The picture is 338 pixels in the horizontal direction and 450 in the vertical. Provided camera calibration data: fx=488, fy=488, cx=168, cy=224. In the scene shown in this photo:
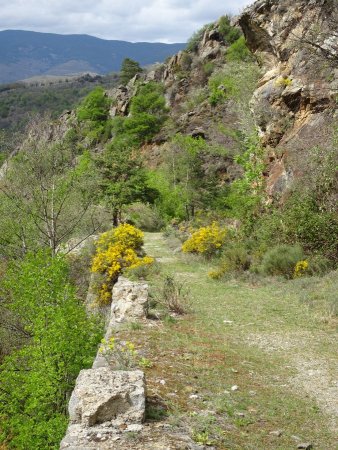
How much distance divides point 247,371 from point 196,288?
6046 millimetres

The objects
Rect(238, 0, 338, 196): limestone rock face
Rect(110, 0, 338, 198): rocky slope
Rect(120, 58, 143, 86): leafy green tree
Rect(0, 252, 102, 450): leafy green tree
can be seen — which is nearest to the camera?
Rect(0, 252, 102, 450): leafy green tree

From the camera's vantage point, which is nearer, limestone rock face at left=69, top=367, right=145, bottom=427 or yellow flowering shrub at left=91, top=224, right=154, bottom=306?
limestone rock face at left=69, top=367, right=145, bottom=427

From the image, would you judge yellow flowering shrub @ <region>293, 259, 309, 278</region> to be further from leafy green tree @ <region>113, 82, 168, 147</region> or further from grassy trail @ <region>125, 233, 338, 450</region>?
leafy green tree @ <region>113, 82, 168, 147</region>

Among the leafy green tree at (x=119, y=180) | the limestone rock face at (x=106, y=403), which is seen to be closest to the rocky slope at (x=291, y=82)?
the limestone rock face at (x=106, y=403)

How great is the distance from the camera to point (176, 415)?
18.8 feet

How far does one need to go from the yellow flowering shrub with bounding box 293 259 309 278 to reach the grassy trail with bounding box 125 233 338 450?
1.12 m

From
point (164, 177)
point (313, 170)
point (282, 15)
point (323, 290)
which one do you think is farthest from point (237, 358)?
point (164, 177)

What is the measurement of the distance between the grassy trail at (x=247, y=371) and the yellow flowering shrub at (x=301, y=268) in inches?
44.0

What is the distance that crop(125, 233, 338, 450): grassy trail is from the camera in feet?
18.5

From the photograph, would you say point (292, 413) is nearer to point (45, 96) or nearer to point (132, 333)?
point (132, 333)

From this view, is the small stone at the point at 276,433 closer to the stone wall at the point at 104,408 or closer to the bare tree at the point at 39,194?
the stone wall at the point at 104,408

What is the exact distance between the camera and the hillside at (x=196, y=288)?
19.1ft

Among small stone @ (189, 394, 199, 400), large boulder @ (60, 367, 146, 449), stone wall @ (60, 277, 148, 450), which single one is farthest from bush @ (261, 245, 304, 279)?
large boulder @ (60, 367, 146, 449)

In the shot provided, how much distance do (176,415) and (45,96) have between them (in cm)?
16413
